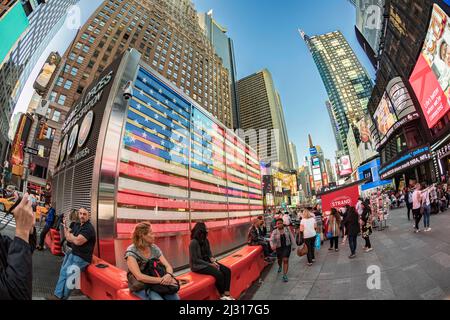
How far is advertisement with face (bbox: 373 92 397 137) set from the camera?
1420 inches

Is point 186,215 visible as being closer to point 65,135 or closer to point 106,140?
point 106,140

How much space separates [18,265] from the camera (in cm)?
118

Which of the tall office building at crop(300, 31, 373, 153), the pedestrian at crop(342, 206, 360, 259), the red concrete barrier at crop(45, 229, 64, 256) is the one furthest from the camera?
the tall office building at crop(300, 31, 373, 153)

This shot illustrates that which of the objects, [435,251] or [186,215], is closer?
[435,251]

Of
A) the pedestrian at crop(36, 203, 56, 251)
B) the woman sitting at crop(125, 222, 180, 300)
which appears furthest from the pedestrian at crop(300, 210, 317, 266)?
the pedestrian at crop(36, 203, 56, 251)

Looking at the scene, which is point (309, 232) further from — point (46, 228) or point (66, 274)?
point (46, 228)

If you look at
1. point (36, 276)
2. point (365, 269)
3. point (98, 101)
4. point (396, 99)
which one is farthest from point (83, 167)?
point (396, 99)

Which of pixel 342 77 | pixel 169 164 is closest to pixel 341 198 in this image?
pixel 169 164

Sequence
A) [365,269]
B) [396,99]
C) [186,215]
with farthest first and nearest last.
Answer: [396,99] < [186,215] < [365,269]

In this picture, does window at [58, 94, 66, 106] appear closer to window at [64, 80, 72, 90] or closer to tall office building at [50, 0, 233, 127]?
tall office building at [50, 0, 233, 127]

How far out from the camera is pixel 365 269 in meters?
4.29

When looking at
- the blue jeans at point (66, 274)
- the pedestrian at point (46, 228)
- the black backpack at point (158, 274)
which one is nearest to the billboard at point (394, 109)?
the black backpack at point (158, 274)

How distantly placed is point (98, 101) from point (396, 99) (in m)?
43.2

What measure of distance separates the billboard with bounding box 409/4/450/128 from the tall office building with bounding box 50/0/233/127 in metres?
40.9
